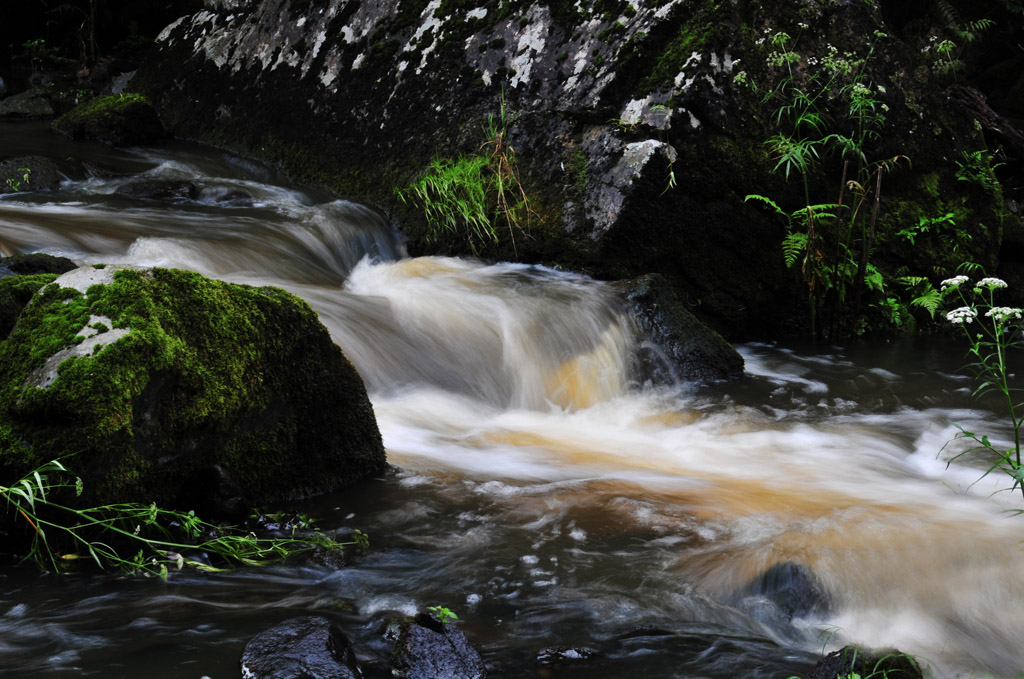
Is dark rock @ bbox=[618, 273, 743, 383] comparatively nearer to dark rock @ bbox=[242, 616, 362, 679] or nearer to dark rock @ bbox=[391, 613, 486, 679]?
dark rock @ bbox=[391, 613, 486, 679]

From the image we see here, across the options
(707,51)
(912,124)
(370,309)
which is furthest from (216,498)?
(912,124)

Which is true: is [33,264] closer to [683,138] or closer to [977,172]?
[683,138]

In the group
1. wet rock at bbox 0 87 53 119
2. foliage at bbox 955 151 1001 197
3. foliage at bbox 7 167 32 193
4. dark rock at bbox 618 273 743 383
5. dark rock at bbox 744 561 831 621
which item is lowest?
dark rock at bbox 744 561 831 621

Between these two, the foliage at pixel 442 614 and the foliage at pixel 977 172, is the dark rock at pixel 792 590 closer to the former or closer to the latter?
the foliage at pixel 442 614

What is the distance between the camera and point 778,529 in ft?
11.2

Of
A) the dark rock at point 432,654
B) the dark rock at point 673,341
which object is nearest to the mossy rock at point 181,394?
the dark rock at point 432,654

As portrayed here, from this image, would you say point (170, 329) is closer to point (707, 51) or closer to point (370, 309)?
point (370, 309)

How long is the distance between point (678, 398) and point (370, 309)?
1969 millimetres

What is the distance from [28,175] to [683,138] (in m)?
5.42

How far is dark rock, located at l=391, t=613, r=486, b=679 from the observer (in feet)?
7.66

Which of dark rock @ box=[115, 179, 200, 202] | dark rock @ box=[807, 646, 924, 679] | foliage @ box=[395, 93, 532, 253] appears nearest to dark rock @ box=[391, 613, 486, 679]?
dark rock @ box=[807, 646, 924, 679]

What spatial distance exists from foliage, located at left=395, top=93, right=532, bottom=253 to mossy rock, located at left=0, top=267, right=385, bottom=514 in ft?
10.0

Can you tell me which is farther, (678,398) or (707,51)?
(707,51)

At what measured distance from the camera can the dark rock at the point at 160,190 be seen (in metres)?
7.69
